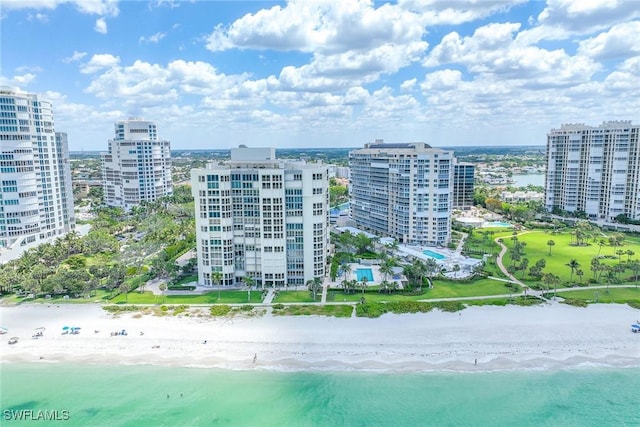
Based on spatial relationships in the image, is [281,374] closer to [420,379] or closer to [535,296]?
[420,379]

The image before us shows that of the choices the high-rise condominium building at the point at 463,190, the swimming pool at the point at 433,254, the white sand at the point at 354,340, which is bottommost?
the white sand at the point at 354,340

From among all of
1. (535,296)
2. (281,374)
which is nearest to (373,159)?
(535,296)

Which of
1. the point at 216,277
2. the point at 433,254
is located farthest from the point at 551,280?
the point at 216,277

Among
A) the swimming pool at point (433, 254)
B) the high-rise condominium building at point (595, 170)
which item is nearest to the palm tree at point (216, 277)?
the swimming pool at point (433, 254)

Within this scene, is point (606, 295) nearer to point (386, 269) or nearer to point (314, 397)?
point (386, 269)

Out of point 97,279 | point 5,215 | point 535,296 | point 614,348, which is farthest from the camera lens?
point 5,215

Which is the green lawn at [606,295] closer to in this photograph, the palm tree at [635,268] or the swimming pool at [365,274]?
the palm tree at [635,268]

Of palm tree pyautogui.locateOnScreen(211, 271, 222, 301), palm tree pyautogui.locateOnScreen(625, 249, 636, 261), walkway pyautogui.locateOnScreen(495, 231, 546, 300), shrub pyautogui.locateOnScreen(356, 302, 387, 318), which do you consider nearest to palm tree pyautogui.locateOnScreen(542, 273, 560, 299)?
walkway pyautogui.locateOnScreen(495, 231, 546, 300)
